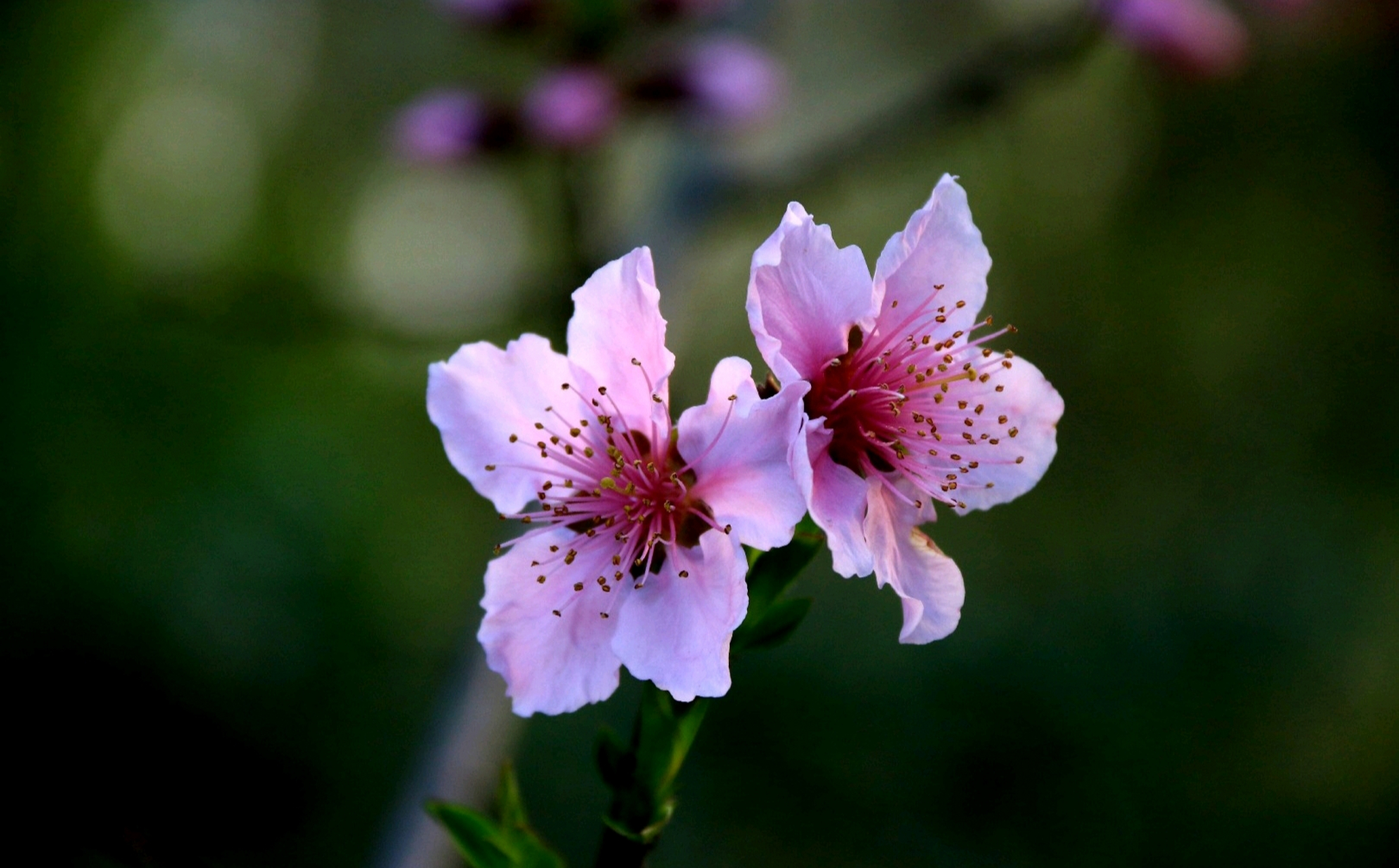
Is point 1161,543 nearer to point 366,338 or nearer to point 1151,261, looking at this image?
point 1151,261

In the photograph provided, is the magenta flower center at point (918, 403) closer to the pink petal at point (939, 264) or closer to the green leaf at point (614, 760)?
the pink petal at point (939, 264)

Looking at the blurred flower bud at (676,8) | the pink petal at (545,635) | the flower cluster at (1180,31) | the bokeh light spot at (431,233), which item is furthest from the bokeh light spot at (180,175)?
the pink petal at (545,635)

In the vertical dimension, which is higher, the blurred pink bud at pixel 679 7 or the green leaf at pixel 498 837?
the blurred pink bud at pixel 679 7

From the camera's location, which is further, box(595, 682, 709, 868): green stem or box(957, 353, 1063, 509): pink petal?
box(957, 353, 1063, 509): pink petal

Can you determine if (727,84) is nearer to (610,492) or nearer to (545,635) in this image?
(610,492)

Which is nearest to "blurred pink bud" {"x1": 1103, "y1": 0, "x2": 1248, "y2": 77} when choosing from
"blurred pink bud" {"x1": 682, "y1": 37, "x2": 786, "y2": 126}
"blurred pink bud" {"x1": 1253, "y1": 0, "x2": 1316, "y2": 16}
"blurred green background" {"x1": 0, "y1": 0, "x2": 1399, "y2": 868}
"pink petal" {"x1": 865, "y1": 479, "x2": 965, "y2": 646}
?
"blurred pink bud" {"x1": 1253, "y1": 0, "x2": 1316, "y2": 16}

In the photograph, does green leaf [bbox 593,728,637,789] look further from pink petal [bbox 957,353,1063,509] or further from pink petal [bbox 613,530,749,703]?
pink petal [bbox 957,353,1063,509]
